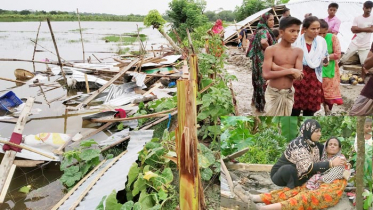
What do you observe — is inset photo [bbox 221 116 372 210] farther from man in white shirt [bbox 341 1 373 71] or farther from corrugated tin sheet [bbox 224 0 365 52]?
corrugated tin sheet [bbox 224 0 365 52]

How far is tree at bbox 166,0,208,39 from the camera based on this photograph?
21.0 metres

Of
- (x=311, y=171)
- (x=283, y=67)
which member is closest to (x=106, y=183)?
(x=283, y=67)

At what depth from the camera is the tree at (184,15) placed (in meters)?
21.0

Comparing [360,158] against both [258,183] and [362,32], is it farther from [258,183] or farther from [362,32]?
[362,32]

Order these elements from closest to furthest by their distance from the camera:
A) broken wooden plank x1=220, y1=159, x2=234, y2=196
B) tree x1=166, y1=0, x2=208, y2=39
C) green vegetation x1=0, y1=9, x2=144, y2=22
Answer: broken wooden plank x1=220, y1=159, x2=234, y2=196 → tree x1=166, y1=0, x2=208, y2=39 → green vegetation x1=0, y1=9, x2=144, y2=22

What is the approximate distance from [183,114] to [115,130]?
5226 mm

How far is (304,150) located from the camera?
1521 millimetres

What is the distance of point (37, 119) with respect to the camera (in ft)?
26.4

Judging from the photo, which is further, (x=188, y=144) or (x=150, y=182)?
(x=150, y=182)

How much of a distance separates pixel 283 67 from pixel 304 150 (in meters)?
1.75

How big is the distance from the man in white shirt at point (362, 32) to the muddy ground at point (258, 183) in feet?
18.1

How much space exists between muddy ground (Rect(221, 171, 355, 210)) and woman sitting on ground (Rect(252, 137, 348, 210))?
3 cm

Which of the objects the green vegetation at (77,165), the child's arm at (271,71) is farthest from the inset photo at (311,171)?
the green vegetation at (77,165)

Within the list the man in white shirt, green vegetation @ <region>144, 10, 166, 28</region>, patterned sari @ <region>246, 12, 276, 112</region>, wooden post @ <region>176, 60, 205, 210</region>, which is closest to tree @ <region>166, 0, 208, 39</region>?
green vegetation @ <region>144, 10, 166, 28</region>
